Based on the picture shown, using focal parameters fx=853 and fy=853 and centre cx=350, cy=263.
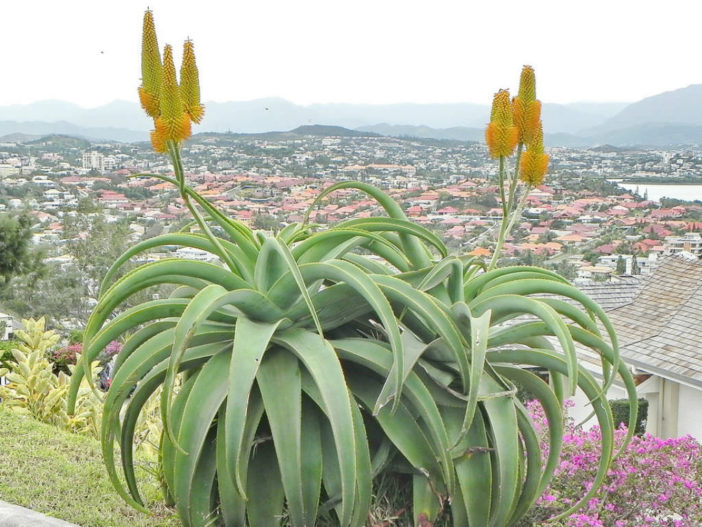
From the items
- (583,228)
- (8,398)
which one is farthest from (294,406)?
(583,228)

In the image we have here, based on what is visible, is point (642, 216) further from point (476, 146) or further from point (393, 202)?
point (393, 202)

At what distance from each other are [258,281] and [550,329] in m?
0.92

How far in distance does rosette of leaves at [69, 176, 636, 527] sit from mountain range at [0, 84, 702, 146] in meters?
38.1

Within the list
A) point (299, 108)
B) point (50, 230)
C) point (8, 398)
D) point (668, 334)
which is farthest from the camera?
point (299, 108)

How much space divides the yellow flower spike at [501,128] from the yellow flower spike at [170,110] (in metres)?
1.06

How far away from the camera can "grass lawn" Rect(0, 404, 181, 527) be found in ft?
10.9

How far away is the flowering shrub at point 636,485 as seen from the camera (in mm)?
3535

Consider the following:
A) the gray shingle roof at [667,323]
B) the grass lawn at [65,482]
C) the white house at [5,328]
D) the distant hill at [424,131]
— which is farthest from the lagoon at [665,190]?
the grass lawn at [65,482]

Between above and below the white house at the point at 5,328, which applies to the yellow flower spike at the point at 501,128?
above

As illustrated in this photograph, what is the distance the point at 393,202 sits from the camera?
3086mm

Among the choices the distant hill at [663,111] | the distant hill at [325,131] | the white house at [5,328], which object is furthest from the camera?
the distant hill at [663,111]

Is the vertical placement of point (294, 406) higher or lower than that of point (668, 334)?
higher

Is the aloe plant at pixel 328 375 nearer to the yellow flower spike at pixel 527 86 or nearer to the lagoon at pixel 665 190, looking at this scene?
the yellow flower spike at pixel 527 86

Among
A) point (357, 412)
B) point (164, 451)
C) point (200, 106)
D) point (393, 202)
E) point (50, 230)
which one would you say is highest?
point (200, 106)
